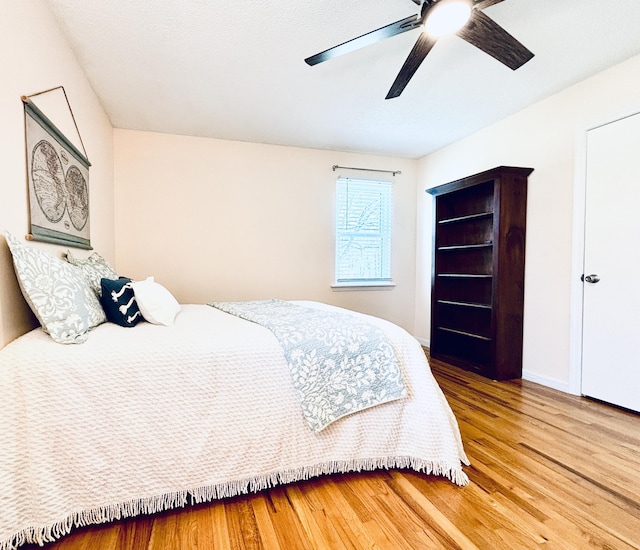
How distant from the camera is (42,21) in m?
1.89

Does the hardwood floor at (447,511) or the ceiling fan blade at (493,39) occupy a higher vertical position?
the ceiling fan blade at (493,39)

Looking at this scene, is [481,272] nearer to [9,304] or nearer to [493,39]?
[493,39]

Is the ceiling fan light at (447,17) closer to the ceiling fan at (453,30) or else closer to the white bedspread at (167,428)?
the ceiling fan at (453,30)

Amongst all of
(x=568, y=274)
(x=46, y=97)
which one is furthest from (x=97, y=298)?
(x=568, y=274)

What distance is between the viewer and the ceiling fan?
5.11ft

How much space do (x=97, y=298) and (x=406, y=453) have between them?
Result: 176 centimetres

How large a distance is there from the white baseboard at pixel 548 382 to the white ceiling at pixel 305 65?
236cm

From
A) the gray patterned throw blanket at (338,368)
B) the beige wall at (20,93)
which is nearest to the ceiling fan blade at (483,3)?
the gray patterned throw blanket at (338,368)

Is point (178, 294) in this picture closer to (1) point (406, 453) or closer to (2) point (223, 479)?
(2) point (223, 479)

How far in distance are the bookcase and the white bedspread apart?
178 centimetres

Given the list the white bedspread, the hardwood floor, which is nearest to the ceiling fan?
the white bedspread

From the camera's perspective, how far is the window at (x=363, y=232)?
438cm

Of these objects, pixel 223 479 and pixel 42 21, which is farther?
pixel 42 21

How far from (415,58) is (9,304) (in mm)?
2301
